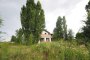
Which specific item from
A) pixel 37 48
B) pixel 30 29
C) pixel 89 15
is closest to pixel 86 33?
pixel 89 15

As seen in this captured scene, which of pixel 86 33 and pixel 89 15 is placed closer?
pixel 89 15

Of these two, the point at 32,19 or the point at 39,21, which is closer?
the point at 32,19

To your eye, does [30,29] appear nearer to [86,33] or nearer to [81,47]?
[86,33]

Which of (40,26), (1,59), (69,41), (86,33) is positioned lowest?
(1,59)

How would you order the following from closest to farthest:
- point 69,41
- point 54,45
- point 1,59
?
1. point 1,59
2. point 69,41
3. point 54,45

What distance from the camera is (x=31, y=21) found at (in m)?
41.1

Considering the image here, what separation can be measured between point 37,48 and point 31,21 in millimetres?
33392

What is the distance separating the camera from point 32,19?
41.4m

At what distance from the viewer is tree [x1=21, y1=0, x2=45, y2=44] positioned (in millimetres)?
41031

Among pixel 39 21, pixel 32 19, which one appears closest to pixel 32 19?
pixel 32 19

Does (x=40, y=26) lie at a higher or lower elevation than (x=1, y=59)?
higher

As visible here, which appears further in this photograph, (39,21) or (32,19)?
(39,21)

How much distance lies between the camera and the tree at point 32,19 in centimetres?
4103

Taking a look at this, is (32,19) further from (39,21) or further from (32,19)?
(39,21)
